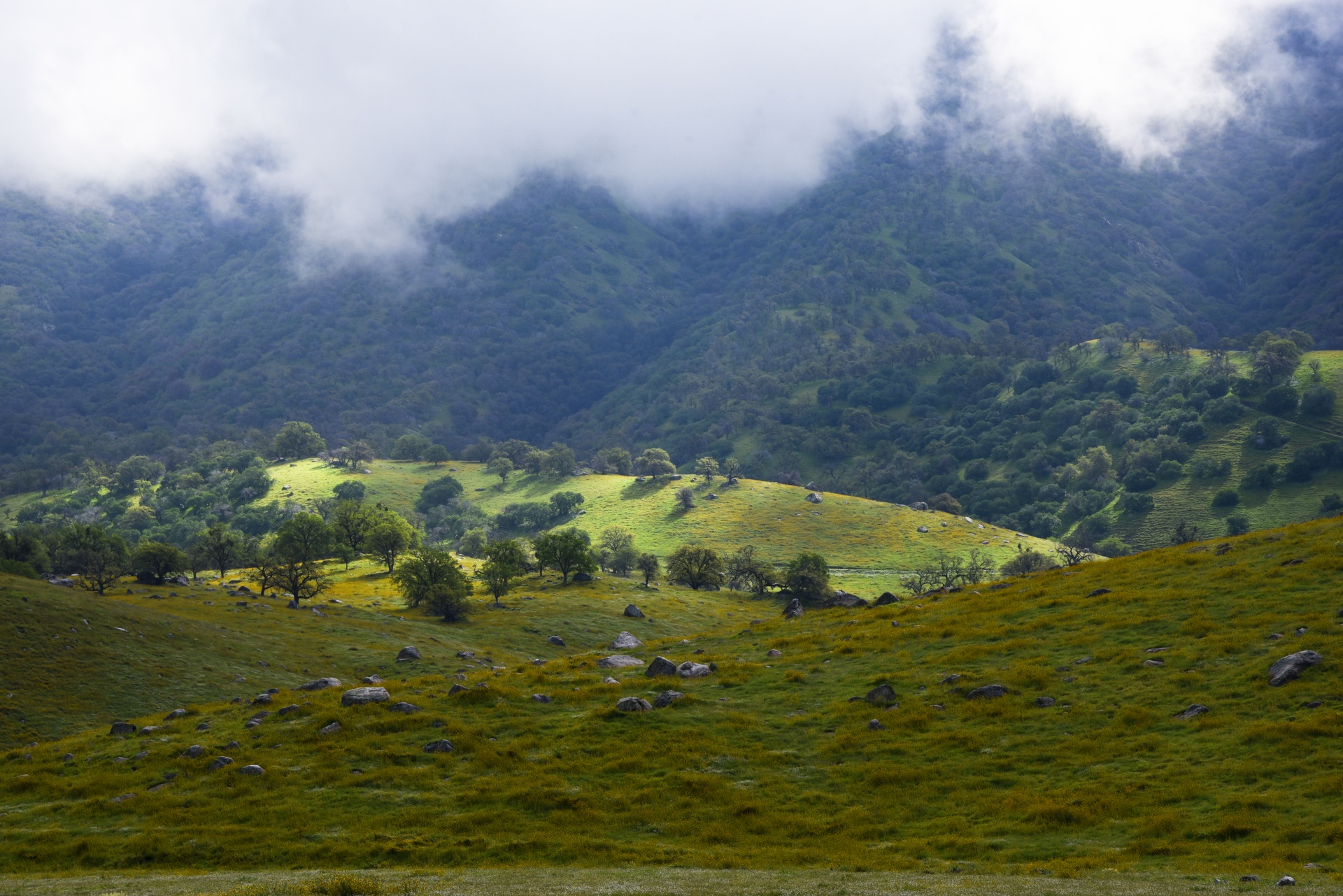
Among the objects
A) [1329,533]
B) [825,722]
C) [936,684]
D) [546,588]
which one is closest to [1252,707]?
[936,684]

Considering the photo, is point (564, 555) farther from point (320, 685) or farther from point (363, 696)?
point (363, 696)

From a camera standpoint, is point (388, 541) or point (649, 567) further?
point (649, 567)

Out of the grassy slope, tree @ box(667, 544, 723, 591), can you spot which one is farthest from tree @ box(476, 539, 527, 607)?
the grassy slope

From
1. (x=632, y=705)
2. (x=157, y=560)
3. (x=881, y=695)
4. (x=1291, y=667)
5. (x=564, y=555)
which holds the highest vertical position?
(x=564, y=555)

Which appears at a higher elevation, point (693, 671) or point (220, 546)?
point (220, 546)

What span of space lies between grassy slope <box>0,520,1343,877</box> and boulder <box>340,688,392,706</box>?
625 mm

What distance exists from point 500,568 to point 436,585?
1098cm

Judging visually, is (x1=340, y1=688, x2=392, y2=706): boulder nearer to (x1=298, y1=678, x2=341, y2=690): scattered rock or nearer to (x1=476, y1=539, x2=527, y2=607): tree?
(x1=298, y1=678, x2=341, y2=690): scattered rock

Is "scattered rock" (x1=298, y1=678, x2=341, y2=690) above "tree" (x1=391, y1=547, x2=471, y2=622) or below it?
below

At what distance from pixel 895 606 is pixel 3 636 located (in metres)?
49.4

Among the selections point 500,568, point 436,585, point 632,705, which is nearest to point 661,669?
point 632,705

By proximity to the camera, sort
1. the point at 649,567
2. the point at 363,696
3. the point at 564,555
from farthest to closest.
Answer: the point at 649,567, the point at 564,555, the point at 363,696

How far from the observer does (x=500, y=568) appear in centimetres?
9575

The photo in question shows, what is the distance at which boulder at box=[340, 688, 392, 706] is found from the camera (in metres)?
34.8
